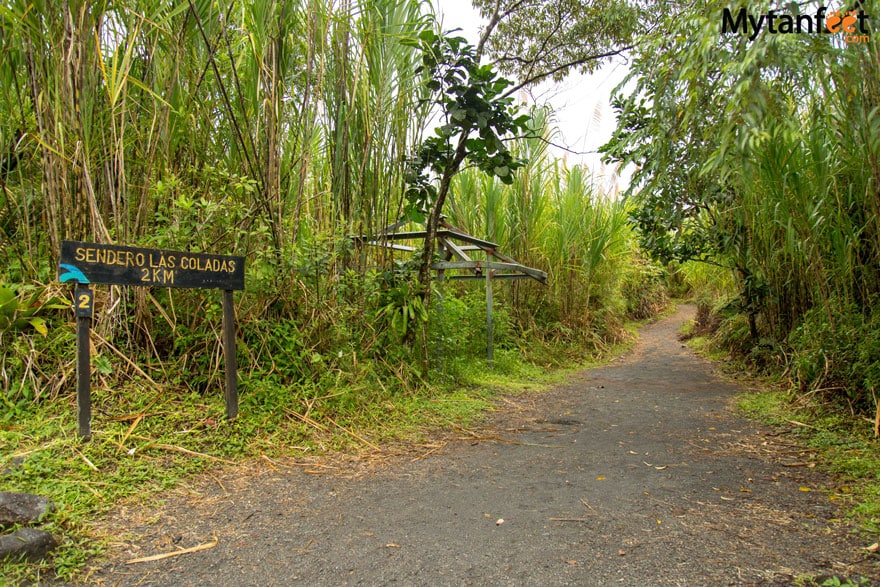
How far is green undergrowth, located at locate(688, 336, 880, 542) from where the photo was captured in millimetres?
2404

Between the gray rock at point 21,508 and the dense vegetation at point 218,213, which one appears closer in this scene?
the gray rock at point 21,508

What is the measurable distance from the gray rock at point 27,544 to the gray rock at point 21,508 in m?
0.10

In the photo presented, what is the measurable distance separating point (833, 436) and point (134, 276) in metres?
3.92

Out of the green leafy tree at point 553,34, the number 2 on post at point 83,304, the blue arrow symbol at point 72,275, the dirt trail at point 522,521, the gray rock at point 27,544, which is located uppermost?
the green leafy tree at point 553,34

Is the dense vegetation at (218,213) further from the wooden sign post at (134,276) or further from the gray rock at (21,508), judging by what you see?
the wooden sign post at (134,276)

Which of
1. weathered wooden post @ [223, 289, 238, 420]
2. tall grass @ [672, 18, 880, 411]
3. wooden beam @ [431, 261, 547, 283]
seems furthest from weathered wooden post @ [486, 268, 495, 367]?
weathered wooden post @ [223, 289, 238, 420]

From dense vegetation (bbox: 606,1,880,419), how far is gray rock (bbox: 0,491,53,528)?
274 centimetres

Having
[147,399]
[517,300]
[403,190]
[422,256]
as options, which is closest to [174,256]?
[147,399]

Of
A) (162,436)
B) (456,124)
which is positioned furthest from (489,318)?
(162,436)

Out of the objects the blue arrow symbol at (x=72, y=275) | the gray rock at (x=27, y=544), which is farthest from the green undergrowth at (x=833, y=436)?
the blue arrow symbol at (x=72, y=275)

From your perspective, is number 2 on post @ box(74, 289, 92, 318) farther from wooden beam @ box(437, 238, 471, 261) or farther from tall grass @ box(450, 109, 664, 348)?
tall grass @ box(450, 109, 664, 348)

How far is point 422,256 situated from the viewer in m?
4.97

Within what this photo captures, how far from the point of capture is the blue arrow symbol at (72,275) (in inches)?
103

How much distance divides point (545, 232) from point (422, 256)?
3711mm
